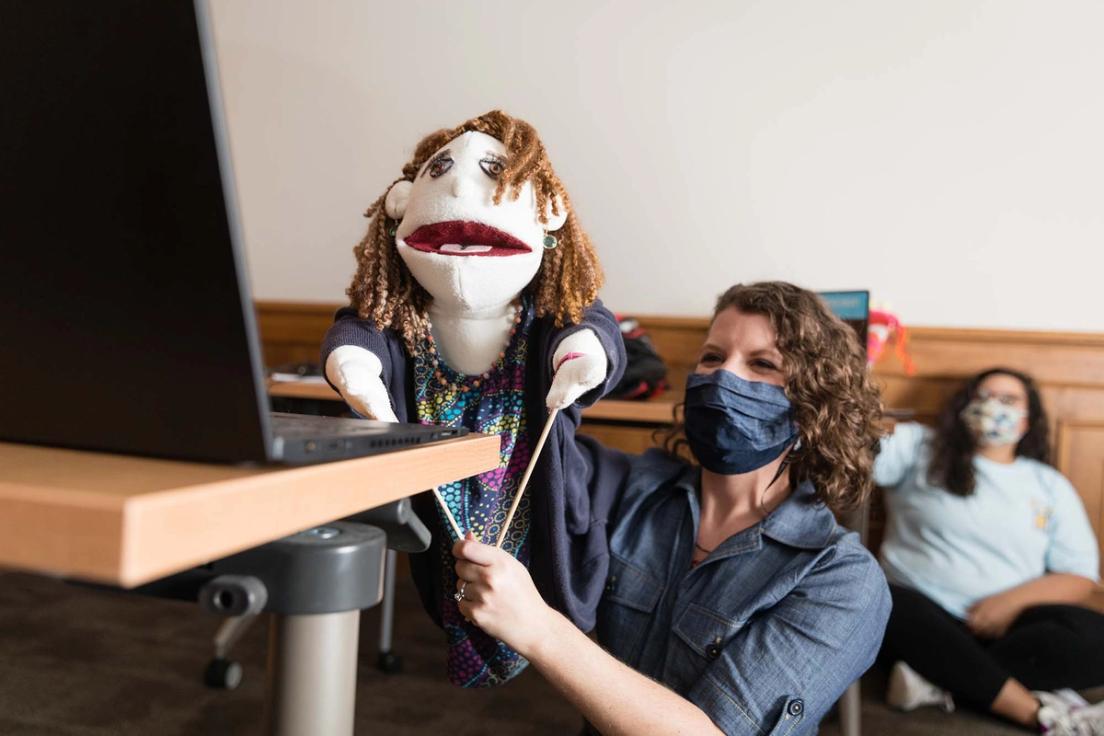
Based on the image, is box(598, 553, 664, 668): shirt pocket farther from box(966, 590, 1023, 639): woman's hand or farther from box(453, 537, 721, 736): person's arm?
box(966, 590, 1023, 639): woman's hand

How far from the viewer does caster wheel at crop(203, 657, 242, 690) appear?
5.93 ft

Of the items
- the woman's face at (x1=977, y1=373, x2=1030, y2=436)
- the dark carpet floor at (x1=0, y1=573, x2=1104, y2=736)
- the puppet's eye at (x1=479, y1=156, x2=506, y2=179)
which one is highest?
the puppet's eye at (x1=479, y1=156, x2=506, y2=179)

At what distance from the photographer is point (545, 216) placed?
0.90 m

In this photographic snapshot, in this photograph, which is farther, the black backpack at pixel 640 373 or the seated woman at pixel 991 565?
the black backpack at pixel 640 373

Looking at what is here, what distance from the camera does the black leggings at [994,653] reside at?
5.88ft

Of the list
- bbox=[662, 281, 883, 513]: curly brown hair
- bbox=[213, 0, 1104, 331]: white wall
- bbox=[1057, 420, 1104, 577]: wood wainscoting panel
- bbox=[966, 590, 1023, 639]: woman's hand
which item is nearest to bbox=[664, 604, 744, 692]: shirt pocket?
bbox=[662, 281, 883, 513]: curly brown hair

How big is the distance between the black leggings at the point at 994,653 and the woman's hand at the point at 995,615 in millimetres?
65

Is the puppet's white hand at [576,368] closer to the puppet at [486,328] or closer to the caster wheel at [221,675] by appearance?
the puppet at [486,328]

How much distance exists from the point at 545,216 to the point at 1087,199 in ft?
6.40

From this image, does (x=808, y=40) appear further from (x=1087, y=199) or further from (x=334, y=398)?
(x=334, y=398)

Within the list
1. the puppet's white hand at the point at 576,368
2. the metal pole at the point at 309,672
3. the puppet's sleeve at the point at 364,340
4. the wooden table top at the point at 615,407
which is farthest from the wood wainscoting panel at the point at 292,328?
the metal pole at the point at 309,672

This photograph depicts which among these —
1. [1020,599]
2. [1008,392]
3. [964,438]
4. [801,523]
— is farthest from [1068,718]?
[801,523]

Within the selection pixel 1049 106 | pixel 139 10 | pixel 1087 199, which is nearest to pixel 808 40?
pixel 1049 106

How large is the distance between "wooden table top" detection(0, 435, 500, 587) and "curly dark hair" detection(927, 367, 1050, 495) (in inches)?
77.8
